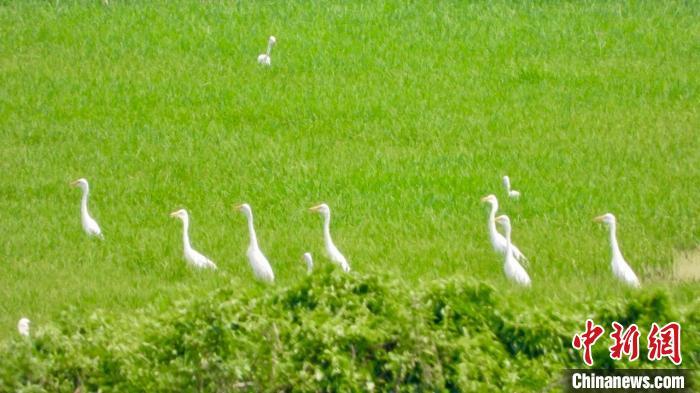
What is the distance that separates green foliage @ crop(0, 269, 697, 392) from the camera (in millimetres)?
7609

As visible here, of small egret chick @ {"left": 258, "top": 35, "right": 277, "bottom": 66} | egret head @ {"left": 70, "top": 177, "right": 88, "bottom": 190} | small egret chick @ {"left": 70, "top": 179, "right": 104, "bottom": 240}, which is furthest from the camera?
small egret chick @ {"left": 258, "top": 35, "right": 277, "bottom": 66}

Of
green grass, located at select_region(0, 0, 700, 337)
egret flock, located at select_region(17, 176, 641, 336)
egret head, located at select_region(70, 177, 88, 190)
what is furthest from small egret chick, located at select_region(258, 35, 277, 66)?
egret flock, located at select_region(17, 176, 641, 336)

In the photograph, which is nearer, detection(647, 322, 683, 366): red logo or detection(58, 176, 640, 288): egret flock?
detection(647, 322, 683, 366): red logo

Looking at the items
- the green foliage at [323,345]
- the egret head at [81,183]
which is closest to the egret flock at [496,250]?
the egret head at [81,183]

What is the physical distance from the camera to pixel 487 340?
7.82 meters

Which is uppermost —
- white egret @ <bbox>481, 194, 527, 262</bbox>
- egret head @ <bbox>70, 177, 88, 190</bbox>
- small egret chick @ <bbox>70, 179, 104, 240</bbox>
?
egret head @ <bbox>70, 177, 88, 190</bbox>

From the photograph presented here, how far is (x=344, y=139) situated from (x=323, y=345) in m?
9.18

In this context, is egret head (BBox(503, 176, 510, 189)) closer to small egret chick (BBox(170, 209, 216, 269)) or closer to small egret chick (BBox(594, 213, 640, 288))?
small egret chick (BBox(594, 213, 640, 288))

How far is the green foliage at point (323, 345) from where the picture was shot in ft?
25.0

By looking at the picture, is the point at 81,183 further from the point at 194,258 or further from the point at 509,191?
the point at 509,191

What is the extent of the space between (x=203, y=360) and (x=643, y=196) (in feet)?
23.4

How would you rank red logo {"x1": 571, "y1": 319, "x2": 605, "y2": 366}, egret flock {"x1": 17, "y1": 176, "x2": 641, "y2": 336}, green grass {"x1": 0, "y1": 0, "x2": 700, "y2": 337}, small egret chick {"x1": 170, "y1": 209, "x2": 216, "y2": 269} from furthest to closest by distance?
green grass {"x1": 0, "y1": 0, "x2": 700, "y2": 337} < small egret chick {"x1": 170, "y1": 209, "x2": 216, "y2": 269} < egret flock {"x1": 17, "y1": 176, "x2": 641, "y2": 336} < red logo {"x1": 571, "y1": 319, "x2": 605, "y2": 366}

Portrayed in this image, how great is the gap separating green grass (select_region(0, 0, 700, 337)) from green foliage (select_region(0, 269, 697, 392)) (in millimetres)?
338

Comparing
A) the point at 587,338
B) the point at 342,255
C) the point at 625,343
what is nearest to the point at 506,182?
the point at 342,255
